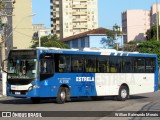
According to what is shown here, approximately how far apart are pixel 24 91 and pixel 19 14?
120396 millimetres

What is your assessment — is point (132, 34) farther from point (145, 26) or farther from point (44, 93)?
point (44, 93)

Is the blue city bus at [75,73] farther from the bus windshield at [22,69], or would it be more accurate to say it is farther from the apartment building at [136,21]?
the apartment building at [136,21]

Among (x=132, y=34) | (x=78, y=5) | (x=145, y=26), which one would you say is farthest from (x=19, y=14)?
(x=145, y=26)

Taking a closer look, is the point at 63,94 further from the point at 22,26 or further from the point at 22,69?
the point at 22,26

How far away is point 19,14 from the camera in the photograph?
140 m

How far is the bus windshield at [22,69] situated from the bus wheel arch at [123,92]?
225 inches

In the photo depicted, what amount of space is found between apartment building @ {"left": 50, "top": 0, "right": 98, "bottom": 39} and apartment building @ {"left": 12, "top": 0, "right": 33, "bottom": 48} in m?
12.1

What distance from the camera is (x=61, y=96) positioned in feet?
74.5

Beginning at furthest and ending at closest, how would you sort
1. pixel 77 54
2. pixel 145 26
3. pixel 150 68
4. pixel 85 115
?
pixel 145 26 → pixel 150 68 → pixel 77 54 → pixel 85 115

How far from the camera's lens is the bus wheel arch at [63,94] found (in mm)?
22562

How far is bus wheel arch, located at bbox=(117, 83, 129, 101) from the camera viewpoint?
83.1ft

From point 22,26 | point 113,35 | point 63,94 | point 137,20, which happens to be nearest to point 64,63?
point 63,94

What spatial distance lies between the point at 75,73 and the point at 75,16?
130 meters

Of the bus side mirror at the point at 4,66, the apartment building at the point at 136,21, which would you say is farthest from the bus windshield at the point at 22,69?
the apartment building at the point at 136,21
